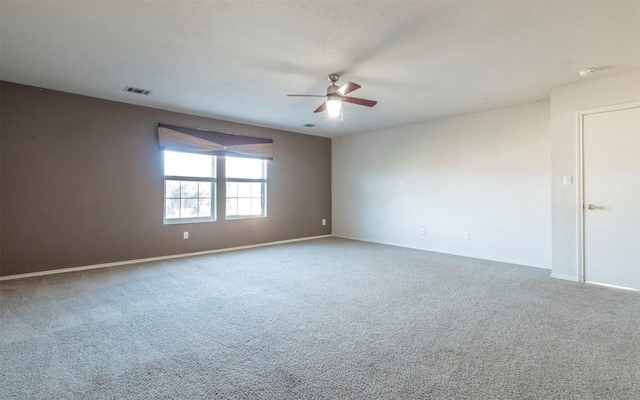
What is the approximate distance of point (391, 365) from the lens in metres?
2.02

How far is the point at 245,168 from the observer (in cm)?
630

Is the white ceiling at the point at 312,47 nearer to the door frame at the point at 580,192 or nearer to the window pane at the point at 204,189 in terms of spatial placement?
the door frame at the point at 580,192

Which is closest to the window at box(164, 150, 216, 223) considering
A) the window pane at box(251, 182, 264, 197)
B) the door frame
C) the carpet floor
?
the window pane at box(251, 182, 264, 197)

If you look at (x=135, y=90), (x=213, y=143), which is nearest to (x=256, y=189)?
(x=213, y=143)

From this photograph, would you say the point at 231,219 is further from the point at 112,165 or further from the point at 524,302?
the point at 524,302

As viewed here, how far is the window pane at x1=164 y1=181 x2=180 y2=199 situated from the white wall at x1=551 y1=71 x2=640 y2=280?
5849mm

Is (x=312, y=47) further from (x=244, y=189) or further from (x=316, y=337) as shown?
(x=244, y=189)

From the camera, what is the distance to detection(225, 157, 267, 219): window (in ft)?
19.9

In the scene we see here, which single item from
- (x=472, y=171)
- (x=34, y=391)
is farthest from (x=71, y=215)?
(x=472, y=171)

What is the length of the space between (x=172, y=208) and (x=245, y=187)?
146 cm

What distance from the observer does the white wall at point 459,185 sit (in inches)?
188

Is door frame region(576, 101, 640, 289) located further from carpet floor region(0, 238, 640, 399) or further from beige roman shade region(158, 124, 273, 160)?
beige roman shade region(158, 124, 273, 160)

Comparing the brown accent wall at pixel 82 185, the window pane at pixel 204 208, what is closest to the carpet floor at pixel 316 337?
the brown accent wall at pixel 82 185

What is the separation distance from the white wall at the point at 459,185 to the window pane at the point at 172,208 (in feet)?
12.6
